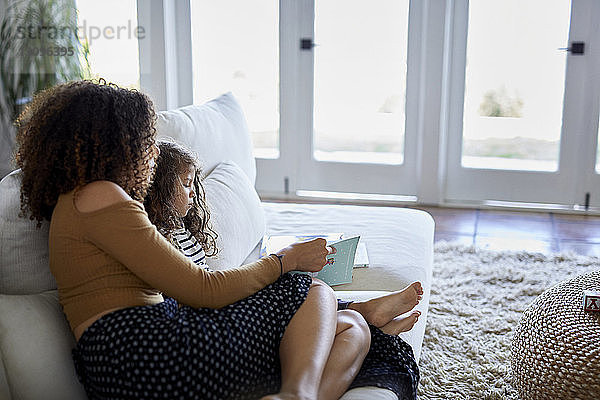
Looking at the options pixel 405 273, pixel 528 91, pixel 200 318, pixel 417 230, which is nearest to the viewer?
pixel 200 318

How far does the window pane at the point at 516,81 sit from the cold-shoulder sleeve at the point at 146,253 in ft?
10.2

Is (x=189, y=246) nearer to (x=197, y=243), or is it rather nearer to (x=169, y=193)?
(x=197, y=243)

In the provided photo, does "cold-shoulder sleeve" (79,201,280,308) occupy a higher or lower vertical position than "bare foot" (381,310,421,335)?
higher

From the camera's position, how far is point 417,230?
2.62 meters

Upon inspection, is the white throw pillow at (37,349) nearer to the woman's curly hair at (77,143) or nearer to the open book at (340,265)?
the woman's curly hair at (77,143)

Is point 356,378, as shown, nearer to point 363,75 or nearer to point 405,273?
point 405,273

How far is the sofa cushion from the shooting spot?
7.02ft

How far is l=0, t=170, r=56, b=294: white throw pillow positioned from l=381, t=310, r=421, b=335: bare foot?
80 cm

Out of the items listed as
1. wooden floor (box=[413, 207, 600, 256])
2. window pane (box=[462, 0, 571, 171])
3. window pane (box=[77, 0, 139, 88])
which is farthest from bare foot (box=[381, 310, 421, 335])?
window pane (box=[77, 0, 139, 88])

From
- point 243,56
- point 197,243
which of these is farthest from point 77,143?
point 243,56

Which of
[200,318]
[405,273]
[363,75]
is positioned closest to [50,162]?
[200,318]

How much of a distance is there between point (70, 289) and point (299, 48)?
3.19 meters

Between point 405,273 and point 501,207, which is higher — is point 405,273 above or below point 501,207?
above

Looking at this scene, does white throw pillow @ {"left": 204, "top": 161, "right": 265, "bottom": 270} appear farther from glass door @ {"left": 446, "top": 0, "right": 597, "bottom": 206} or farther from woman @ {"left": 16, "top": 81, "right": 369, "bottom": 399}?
glass door @ {"left": 446, "top": 0, "right": 597, "bottom": 206}
